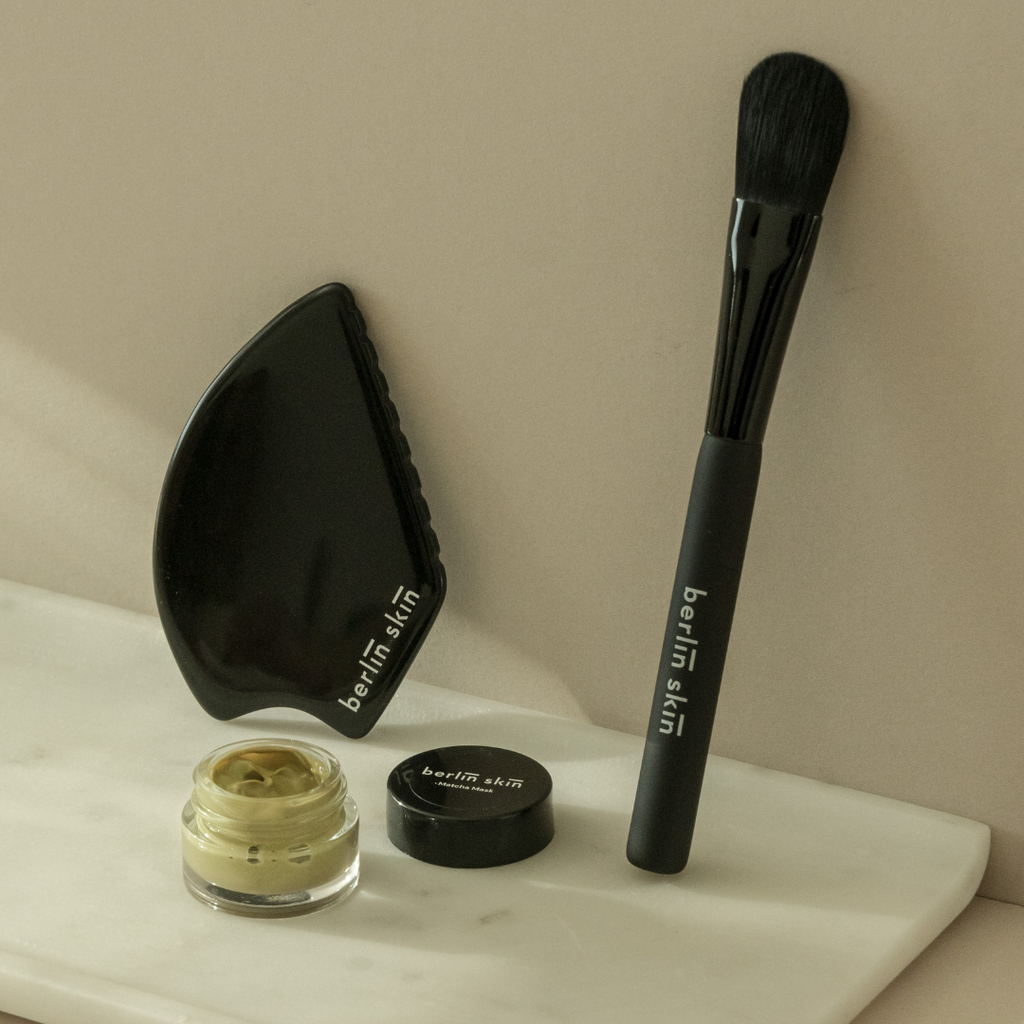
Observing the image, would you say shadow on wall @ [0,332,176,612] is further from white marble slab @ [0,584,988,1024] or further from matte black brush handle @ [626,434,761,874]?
matte black brush handle @ [626,434,761,874]

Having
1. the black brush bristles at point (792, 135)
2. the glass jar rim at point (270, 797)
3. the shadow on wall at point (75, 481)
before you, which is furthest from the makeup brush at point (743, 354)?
the shadow on wall at point (75, 481)

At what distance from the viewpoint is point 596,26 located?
21.8 inches

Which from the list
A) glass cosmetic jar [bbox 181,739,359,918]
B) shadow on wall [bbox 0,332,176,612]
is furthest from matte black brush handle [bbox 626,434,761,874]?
shadow on wall [bbox 0,332,176,612]

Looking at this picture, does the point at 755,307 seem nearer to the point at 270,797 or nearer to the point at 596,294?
the point at 596,294

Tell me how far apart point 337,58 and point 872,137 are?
0.78ft

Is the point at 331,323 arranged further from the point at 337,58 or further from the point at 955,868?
the point at 955,868

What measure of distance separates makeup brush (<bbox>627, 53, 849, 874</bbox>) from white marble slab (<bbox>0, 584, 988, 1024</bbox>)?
0.20 feet

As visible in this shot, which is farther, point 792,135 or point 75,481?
point 75,481

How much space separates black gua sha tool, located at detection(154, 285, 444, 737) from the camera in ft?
2.06

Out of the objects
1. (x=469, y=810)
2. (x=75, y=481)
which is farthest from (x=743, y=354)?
(x=75, y=481)

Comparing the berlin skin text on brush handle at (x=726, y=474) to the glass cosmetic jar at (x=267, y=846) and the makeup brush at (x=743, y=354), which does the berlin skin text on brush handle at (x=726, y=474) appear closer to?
the makeup brush at (x=743, y=354)

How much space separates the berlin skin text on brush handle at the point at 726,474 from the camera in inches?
19.9

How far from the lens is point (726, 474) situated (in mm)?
507

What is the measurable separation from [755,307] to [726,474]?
0.06m
